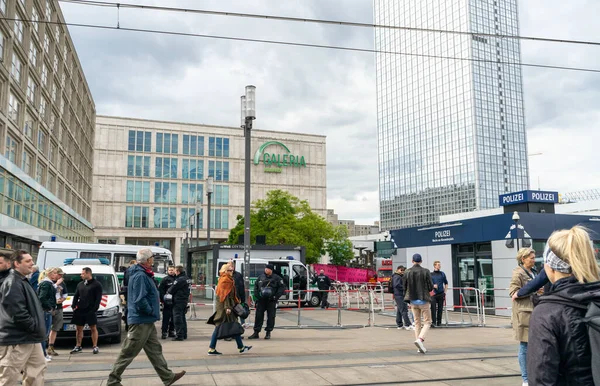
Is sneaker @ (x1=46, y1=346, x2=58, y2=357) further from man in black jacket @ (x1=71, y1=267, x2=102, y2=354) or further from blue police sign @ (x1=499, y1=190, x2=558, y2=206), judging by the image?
blue police sign @ (x1=499, y1=190, x2=558, y2=206)

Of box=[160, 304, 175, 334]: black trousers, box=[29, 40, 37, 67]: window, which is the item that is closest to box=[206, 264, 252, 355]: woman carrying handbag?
box=[160, 304, 175, 334]: black trousers

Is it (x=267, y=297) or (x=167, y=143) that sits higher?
(x=167, y=143)

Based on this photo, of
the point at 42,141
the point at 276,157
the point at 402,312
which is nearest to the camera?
the point at 402,312

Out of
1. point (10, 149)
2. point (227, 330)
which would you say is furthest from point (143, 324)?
point (10, 149)

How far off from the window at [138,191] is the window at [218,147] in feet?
33.3

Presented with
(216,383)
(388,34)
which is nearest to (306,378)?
(216,383)

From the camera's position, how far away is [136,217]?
73.4 meters

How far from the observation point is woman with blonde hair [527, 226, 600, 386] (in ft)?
8.06

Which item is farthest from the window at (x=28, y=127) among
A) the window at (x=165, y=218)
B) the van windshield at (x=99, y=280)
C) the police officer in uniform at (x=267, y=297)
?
the window at (x=165, y=218)

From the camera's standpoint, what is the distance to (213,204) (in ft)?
250

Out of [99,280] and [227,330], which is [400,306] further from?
[99,280]

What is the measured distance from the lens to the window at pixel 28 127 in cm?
3341

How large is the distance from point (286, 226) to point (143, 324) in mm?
47191

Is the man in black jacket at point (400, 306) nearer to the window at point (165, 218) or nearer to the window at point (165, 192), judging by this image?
the window at point (165, 218)
